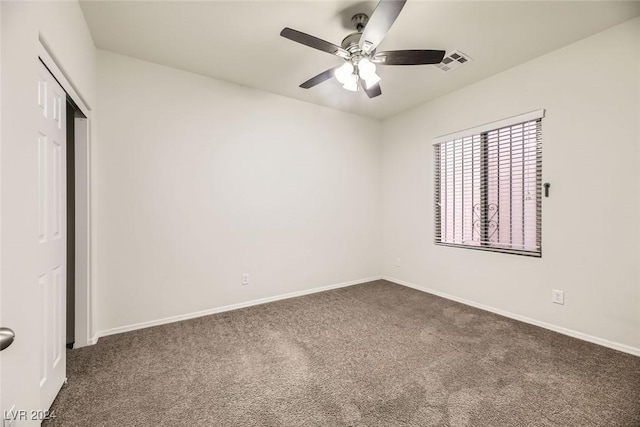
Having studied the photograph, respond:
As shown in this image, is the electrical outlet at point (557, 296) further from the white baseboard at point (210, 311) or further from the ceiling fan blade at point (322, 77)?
the ceiling fan blade at point (322, 77)

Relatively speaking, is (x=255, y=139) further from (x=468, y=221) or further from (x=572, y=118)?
(x=572, y=118)

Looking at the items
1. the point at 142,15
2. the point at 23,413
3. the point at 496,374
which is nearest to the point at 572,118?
the point at 496,374

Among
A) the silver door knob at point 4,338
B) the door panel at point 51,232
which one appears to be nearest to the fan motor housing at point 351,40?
the door panel at point 51,232

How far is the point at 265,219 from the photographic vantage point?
11.4 feet

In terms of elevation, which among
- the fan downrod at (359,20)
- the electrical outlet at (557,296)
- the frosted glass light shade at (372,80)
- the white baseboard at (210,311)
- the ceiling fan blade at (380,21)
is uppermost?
the fan downrod at (359,20)

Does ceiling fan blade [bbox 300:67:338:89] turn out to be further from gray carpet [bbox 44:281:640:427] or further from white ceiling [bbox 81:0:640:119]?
gray carpet [bbox 44:281:640:427]

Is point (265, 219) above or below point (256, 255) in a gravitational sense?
above

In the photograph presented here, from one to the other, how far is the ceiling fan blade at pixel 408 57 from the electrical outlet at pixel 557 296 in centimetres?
240

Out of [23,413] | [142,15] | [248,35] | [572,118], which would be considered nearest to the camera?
[23,413]

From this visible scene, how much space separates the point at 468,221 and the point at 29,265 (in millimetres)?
3818

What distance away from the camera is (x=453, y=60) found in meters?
2.75

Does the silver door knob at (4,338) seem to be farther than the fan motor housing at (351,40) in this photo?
No

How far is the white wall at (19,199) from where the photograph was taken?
35.3 inches

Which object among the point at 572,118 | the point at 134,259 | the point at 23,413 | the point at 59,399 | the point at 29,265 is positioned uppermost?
the point at 572,118
